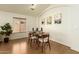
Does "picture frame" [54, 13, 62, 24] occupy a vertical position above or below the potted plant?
above

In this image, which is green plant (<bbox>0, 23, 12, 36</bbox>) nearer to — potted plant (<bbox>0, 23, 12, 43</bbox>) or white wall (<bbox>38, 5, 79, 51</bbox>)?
potted plant (<bbox>0, 23, 12, 43</bbox>)

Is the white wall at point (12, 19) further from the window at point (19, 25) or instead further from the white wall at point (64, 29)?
the white wall at point (64, 29)

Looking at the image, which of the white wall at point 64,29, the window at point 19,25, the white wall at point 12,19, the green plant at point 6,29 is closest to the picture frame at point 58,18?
the white wall at point 64,29

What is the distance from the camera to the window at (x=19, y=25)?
2.13 m

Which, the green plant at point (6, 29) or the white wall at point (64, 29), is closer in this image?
the green plant at point (6, 29)

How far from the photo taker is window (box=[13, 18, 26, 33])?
84.0 inches

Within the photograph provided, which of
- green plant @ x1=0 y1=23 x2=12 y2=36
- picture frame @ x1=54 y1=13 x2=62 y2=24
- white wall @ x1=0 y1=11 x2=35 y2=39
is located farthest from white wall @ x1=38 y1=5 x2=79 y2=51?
green plant @ x1=0 y1=23 x2=12 y2=36

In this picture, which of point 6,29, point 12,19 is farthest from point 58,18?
point 6,29
